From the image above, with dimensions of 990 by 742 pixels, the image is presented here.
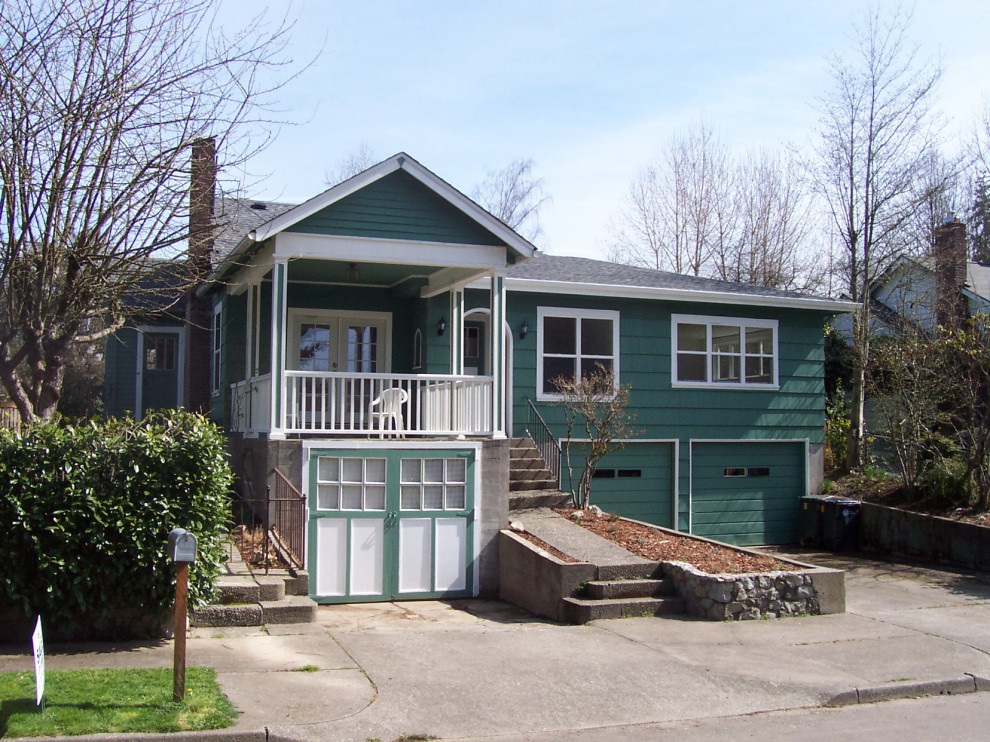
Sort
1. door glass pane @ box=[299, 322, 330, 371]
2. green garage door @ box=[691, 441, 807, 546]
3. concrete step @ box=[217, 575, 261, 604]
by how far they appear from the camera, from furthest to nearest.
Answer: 1. green garage door @ box=[691, 441, 807, 546]
2. door glass pane @ box=[299, 322, 330, 371]
3. concrete step @ box=[217, 575, 261, 604]

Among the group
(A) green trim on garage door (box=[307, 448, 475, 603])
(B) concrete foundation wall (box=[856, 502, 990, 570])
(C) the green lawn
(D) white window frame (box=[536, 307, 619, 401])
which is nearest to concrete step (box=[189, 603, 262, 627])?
(C) the green lawn

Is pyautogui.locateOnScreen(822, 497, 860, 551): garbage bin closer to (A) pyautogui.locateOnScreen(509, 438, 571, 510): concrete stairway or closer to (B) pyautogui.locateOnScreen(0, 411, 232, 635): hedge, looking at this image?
(A) pyautogui.locateOnScreen(509, 438, 571, 510): concrete stairway

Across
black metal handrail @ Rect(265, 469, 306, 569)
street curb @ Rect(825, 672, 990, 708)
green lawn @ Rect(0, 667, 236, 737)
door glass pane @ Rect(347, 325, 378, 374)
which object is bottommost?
street curb @ Rect(825, 672, 990, 708)

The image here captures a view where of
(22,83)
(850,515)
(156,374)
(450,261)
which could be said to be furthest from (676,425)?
(22,83)

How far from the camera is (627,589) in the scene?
11.1 meters

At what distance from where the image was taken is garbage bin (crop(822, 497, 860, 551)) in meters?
18.0

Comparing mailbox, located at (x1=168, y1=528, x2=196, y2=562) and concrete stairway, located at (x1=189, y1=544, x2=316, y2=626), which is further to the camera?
concrete stairway, located at (x1=189, y1=544, x2=316, y2=626)

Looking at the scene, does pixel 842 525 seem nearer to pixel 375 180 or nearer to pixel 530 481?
pixel 530 481

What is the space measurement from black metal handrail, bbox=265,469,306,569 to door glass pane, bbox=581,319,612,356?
23.1 feet

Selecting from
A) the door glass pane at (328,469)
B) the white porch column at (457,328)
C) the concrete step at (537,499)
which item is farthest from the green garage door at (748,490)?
the door glass pane at (328,469)

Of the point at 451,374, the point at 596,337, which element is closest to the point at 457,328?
the point at 451,374

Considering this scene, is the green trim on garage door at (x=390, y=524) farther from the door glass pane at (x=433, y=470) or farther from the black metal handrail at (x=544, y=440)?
the black metal handrail at (x=544, y=440)

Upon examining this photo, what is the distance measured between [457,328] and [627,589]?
5.46 metres

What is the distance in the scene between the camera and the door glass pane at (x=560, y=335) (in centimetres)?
1734
